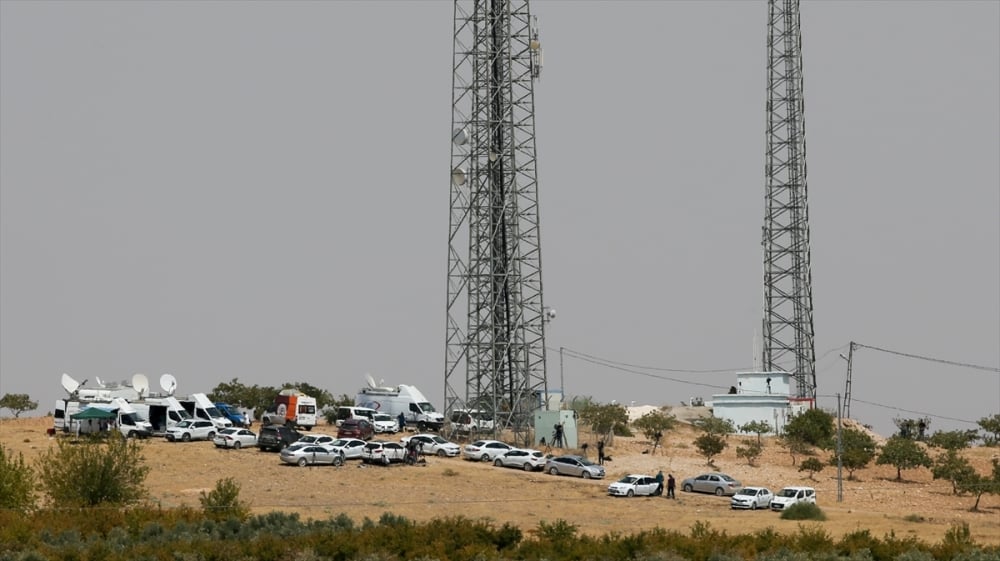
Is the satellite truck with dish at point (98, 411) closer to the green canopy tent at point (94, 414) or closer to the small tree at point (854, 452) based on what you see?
the green canopy tent at point (94, 414)

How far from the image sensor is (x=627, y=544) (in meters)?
32.5

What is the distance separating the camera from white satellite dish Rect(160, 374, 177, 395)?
234 feet

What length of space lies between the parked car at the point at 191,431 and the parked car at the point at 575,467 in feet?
57.2


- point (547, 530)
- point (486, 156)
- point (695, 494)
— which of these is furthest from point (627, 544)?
point (486, 156)

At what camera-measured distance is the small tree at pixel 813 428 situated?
273ft

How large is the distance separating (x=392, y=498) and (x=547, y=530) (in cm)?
1910

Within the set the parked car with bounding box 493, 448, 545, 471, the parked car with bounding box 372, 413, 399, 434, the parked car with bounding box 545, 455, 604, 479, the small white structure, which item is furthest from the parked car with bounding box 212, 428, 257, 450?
the small white structure

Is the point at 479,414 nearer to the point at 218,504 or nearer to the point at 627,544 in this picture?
the point at 218,504

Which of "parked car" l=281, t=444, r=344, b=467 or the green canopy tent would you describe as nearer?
"parked car" l=281, t=444, r=344, b=467

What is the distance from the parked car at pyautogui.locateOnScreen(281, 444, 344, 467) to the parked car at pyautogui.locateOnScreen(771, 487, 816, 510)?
64.3 ft

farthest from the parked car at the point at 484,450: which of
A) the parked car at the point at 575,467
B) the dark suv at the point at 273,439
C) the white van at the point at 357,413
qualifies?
the white van at the point at 357,413

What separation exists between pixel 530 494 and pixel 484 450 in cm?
1099

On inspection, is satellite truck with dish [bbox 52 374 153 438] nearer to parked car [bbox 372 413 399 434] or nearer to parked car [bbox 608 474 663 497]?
parked car [bbox 372 413 399 434]

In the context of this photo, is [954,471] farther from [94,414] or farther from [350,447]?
[94,414]
